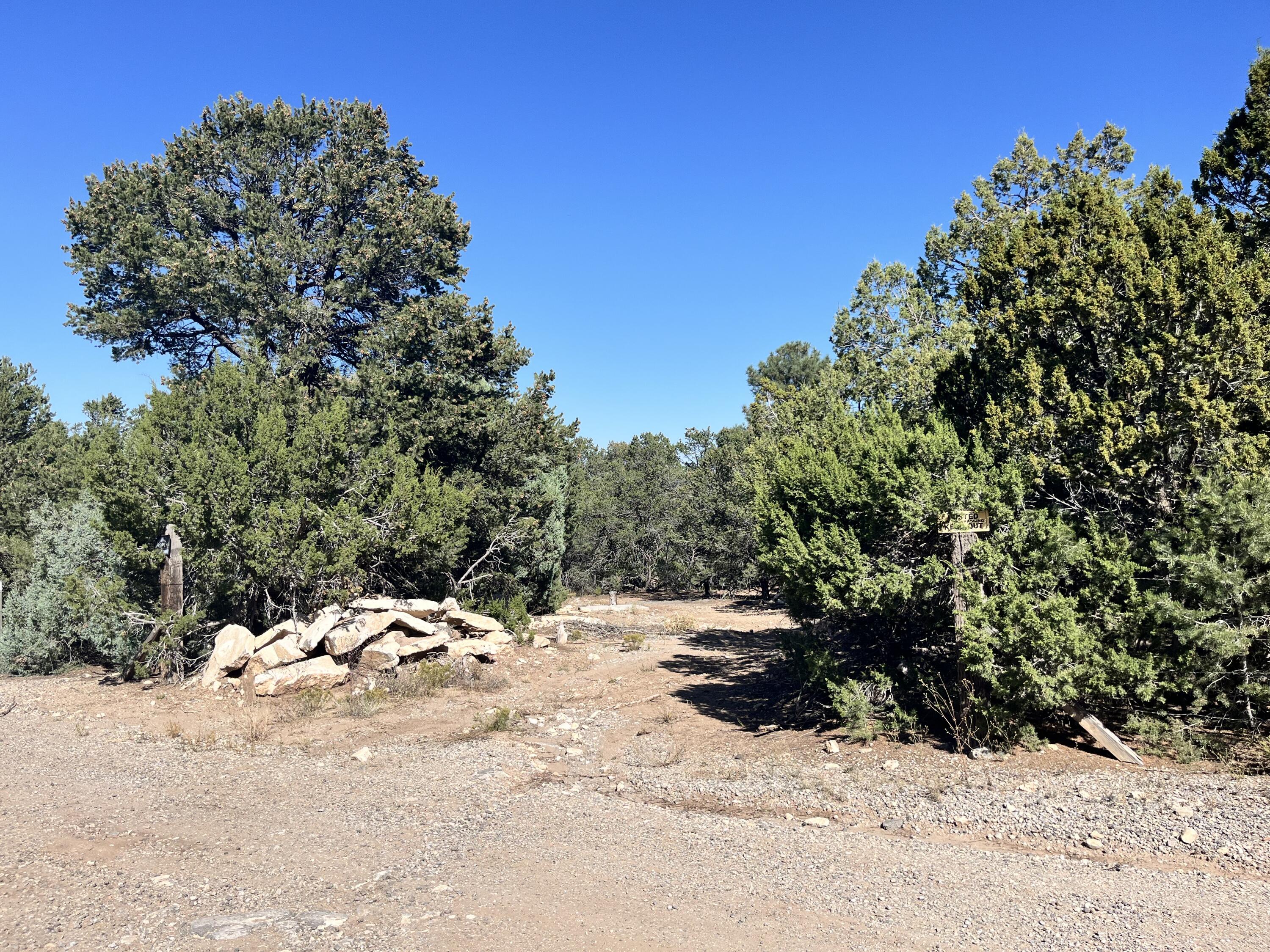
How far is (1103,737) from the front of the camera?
27.0 ft

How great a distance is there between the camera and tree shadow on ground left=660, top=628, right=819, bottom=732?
1166cm

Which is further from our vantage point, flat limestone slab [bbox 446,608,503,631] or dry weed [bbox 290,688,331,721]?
flat limestone slab [bbox 446,608,503,631]

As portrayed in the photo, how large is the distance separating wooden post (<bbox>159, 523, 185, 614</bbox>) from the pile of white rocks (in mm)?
1137

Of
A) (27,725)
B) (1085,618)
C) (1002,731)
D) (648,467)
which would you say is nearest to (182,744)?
(27,725)

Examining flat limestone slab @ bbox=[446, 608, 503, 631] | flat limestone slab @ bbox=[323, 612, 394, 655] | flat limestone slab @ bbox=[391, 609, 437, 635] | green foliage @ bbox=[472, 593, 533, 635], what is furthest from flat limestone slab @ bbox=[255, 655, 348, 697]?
green foliage @ bbox=[472, 593, 533, 635]

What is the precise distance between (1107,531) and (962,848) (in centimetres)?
443

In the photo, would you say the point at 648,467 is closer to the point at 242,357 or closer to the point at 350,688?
the point at 242,357

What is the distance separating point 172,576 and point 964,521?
15.2m

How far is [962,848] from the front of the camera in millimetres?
6512

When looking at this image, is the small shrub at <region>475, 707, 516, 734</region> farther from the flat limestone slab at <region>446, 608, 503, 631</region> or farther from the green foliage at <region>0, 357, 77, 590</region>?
the green foliage at <region>0, 357, 77, 590</region>

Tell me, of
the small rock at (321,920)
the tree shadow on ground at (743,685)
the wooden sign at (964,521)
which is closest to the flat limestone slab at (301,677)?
the tree shadow on ground at (743,685)

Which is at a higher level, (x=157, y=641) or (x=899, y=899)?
(x=157, y=641)

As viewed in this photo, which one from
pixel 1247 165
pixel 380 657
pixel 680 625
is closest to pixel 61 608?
pixel 380 657

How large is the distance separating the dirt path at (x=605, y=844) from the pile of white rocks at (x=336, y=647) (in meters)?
2.20
